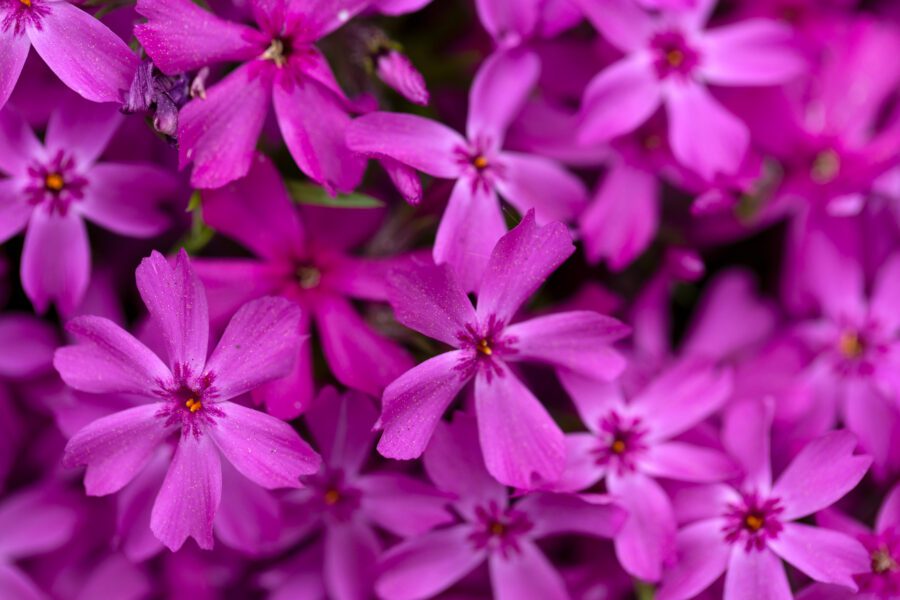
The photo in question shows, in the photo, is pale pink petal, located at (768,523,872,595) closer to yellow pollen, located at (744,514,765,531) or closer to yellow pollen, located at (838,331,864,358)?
yellow pollen, located at (744,514,765,531)

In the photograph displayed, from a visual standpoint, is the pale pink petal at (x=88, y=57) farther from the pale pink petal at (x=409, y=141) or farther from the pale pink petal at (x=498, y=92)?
the pale pink petal at (x=498, y=92)

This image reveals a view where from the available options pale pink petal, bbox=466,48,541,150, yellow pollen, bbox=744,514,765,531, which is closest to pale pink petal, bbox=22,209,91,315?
pale pink petal, bbox=466,48,541,150

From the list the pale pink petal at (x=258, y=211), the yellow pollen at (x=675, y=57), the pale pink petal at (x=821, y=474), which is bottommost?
the pale pink petal at (x=821, y=474)

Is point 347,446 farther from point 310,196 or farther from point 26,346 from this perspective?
point 26,346

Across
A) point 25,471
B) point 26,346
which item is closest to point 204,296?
point 26,346

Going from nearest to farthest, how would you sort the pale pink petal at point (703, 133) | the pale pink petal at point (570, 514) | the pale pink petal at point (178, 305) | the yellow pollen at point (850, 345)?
the pale pink petal at point (178, 305)
the pale pink petal at point (570, 514)
the pale pink petal at point (703, 133)
the yellow pollen at point (850, 345)

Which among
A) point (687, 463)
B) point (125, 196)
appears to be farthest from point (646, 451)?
point (125, 196)

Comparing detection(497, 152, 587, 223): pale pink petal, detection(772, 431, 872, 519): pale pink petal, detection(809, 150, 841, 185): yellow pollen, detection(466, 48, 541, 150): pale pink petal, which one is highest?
detection(809, 150, 841, 185): yellow pollen

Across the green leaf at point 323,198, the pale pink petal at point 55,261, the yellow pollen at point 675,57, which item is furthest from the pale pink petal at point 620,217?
the pale pink petal at point 55,261
